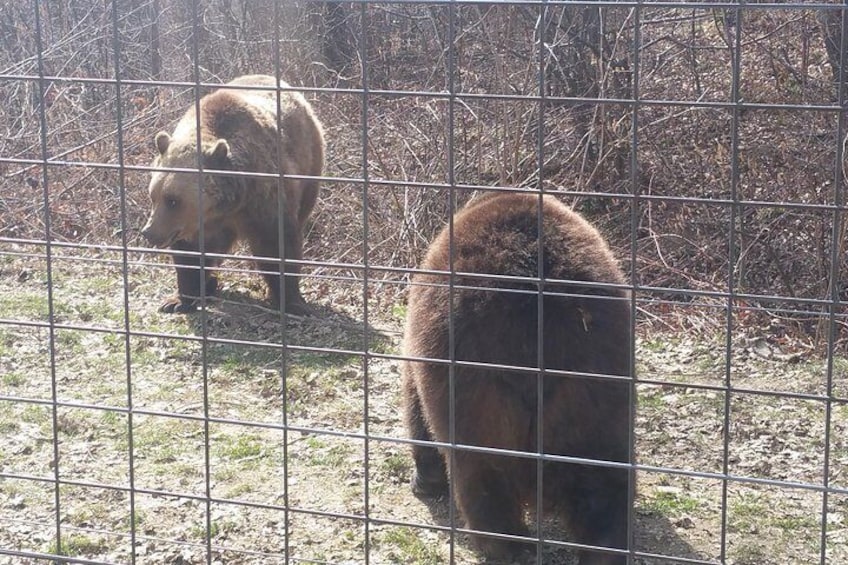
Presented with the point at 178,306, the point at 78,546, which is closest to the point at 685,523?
the point at 78,546

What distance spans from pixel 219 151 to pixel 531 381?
14.6 ft

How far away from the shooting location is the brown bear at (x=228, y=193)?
26.4 feet

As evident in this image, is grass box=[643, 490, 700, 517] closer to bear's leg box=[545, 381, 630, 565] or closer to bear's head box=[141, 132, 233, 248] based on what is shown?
bear's leg box=[545, 381, 630, 565]

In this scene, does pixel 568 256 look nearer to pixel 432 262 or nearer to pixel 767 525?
pixel 432 262

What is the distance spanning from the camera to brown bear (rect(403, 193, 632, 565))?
3916mm

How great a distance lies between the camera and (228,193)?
26.7 feet

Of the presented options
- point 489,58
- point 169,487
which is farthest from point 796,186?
point 169,487

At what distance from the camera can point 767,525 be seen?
15.1ft

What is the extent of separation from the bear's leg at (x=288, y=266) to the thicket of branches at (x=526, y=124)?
2.02 feet

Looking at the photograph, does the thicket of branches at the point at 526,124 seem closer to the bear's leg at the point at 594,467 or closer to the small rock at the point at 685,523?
the small rock at the point at 685,523

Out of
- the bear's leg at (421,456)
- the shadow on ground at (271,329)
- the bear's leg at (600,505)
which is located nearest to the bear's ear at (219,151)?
the shadow on ground at (271,329)

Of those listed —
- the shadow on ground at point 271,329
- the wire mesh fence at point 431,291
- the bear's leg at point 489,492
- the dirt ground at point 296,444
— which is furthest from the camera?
the shadow on ground at point 271,329

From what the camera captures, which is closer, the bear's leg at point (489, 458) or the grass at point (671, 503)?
the bear's leg at point (489, 458)

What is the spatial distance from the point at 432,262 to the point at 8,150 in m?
7.35
